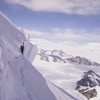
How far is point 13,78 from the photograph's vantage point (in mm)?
26125

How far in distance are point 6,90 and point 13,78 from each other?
1.61 m

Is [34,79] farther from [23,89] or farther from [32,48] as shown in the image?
[32,48]

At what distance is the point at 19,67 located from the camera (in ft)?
89.0

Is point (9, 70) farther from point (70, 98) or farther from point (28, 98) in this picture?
point (70, 98)

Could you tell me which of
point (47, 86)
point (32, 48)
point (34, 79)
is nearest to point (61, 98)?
point (47, 86)

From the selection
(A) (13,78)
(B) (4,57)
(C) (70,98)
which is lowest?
(C) (70,98)

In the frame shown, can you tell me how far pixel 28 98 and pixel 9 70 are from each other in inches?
148

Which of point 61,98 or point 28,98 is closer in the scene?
point 28,98

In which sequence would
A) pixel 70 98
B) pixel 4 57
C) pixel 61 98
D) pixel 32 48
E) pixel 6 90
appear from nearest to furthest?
pixel 6 90 < pixel 4 57 < pixel 61 98 < pixel 70 98 < pixel 32 48

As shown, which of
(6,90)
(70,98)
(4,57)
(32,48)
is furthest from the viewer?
(32,48)

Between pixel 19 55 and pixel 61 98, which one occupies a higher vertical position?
pixel 19 55

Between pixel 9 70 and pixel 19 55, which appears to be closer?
pixel 9 70

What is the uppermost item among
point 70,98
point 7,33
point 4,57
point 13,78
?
point 7,33

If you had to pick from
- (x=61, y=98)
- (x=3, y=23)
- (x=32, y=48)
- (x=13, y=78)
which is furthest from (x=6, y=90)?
(x=32, y=48)
